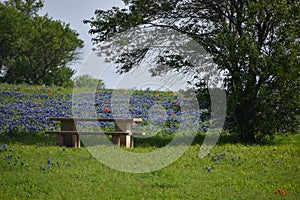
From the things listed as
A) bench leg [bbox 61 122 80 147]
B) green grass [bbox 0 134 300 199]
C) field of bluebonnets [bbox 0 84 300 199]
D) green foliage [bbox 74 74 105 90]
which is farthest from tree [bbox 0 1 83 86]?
green grass [bbox 0 134 300 199]

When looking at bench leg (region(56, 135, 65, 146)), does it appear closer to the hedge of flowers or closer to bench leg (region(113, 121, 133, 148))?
bench leg (region(113, 121, 133, 148))

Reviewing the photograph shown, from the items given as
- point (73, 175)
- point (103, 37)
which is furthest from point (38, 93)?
point (73, 175)

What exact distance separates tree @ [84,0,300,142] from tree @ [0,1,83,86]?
→ 2243 cm

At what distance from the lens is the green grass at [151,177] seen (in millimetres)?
6875

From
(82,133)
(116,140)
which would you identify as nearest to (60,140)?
(82,133)

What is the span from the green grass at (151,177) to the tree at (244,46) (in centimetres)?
177

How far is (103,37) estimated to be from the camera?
13.2 metres

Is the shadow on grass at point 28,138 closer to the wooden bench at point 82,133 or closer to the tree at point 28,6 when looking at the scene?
the wooden bench at point 82,133

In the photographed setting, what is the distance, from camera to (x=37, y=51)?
3594 cm

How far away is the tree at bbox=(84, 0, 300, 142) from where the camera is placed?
39.6 ft

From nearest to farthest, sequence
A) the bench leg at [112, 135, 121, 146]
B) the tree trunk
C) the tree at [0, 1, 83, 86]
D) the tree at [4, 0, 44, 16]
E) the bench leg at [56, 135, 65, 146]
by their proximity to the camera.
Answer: the bench leg at [56, 135, 65, 146]
the bench leg at [112, 135, 121, 146]
the tree trunk
the tree at [0, 1, 83, 86]
the tree at [4, 0, 44, 16]

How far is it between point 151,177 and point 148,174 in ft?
0.76

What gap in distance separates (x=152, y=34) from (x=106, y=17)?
1387mm

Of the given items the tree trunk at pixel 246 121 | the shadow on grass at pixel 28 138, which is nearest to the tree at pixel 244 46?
the tree trunk at pixel 246 121
